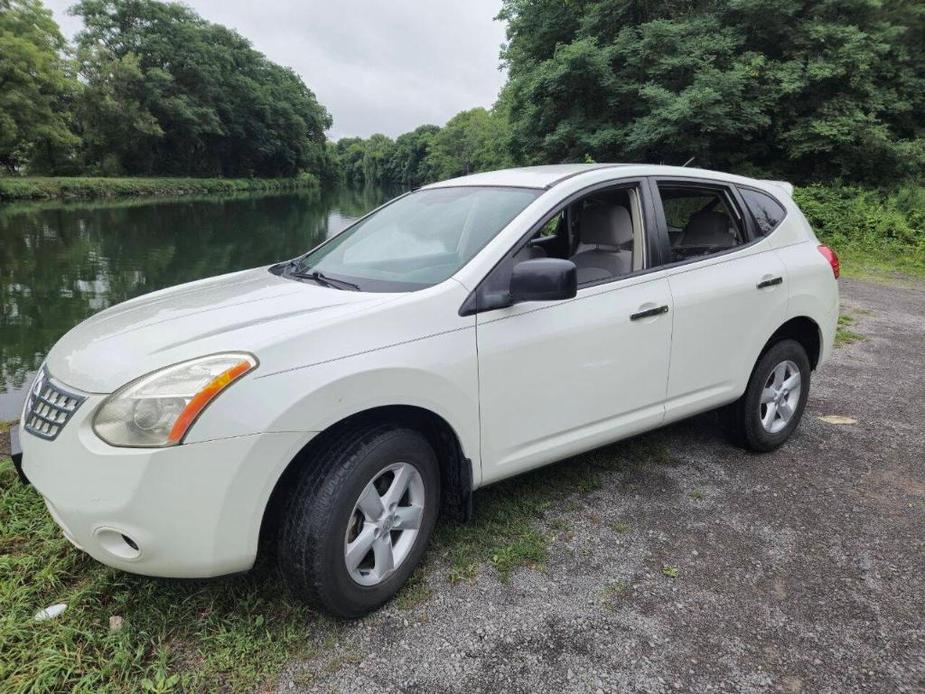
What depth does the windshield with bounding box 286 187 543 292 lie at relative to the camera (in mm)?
2609

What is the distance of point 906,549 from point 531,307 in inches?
82.4

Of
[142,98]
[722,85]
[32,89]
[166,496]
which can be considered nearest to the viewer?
[166,496]

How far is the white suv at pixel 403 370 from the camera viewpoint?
188 centimetres

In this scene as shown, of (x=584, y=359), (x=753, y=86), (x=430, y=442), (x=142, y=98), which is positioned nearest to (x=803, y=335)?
(x=584, y=359)

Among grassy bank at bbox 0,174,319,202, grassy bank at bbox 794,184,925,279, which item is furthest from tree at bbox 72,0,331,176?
grassy bank at bbox 794,184,925,279

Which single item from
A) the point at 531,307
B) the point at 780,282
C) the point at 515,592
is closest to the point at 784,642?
the point at 515,592

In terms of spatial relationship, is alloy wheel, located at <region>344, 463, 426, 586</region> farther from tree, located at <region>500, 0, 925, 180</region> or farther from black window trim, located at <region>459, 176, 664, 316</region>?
tree, located at <region>500, 0, 925, 180</region>

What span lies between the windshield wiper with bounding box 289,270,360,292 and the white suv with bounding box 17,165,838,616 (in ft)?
0.06

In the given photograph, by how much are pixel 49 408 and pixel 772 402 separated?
3.67m

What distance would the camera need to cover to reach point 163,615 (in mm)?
2227

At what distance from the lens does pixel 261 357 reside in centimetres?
195

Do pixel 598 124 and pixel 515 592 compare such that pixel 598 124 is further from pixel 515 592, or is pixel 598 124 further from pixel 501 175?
pixel 515 592

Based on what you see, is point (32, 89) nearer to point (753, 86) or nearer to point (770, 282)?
point (753, 86)

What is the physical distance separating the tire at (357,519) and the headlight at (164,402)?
44cm
